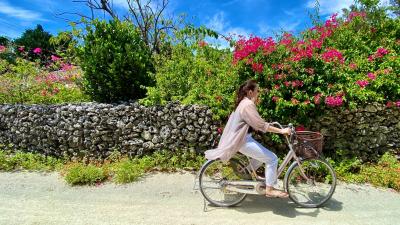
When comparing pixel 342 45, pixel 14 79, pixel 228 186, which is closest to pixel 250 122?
pixel 228 186

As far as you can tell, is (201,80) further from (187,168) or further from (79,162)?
(79,162)

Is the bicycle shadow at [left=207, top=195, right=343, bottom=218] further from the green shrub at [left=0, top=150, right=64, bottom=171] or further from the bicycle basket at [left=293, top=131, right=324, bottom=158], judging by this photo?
the green shrub at [left=0, top=150, right=64, bottom=171]

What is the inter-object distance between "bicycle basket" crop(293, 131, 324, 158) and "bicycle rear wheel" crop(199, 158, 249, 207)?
2.65ft

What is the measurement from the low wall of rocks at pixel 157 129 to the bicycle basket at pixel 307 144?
1.57 meters

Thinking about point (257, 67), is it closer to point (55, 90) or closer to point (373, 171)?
point (373, 171)

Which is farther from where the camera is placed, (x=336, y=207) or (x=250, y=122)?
(x=336, y=207)

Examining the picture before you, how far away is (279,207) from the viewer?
5012 mm

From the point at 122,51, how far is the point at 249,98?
3.56 m

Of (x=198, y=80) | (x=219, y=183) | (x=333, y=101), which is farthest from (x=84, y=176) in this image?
(x=333, y=101)

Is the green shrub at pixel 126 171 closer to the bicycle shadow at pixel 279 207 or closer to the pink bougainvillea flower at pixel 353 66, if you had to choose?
the bicycle shadow at pixel 279 207

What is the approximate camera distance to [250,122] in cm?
455

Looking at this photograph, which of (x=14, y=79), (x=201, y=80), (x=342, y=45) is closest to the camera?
(x=201, y=80)

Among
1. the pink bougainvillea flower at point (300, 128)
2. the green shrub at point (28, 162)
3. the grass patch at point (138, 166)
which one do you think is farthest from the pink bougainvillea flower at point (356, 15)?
the green shrub at point (28, 162)

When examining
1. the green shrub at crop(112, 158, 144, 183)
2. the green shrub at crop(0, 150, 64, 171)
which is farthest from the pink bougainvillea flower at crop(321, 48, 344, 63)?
the green shrub at crop(0, 150, 64, 171)
